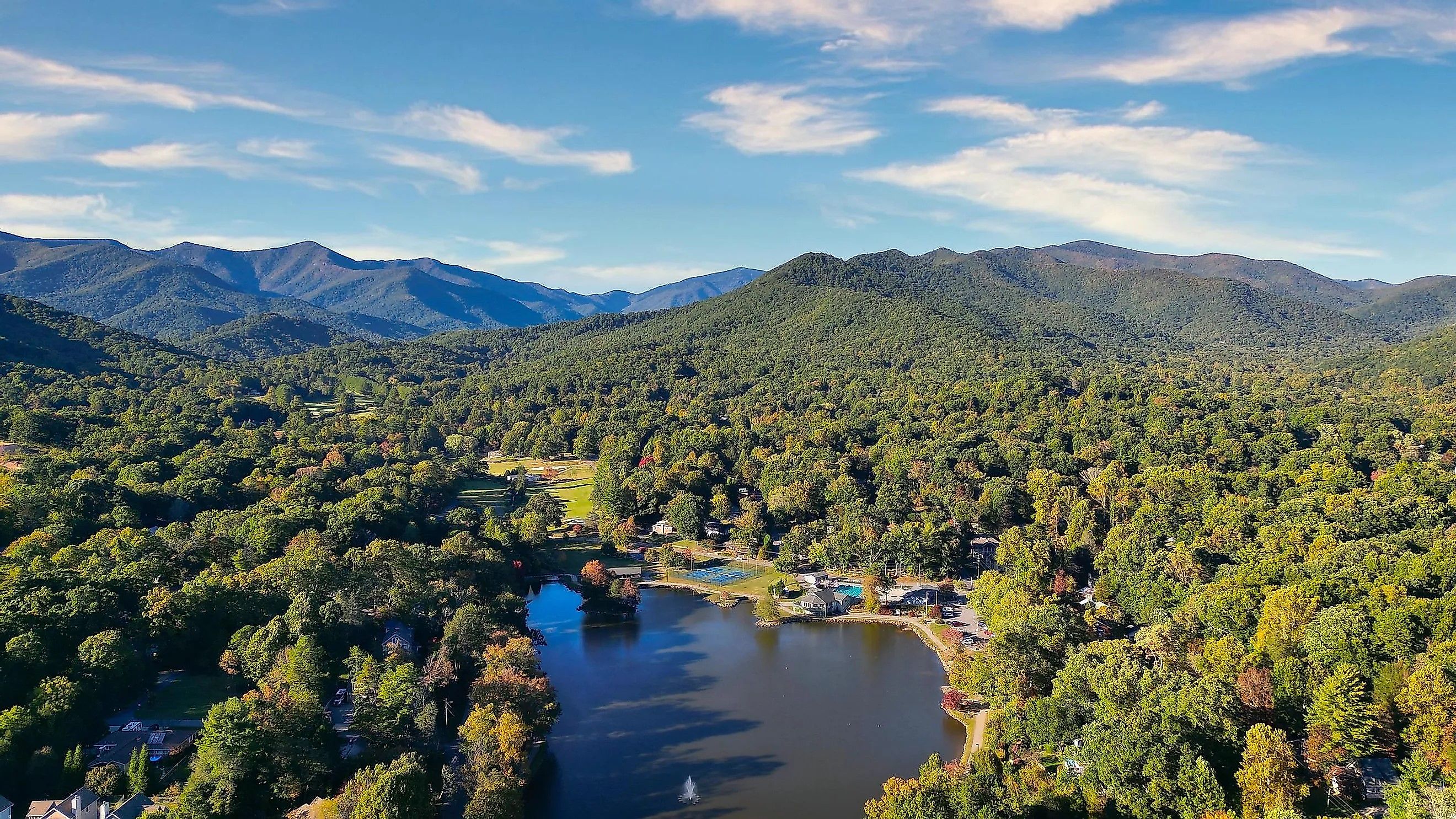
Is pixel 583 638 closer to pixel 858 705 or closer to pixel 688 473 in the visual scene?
pixel 858 705

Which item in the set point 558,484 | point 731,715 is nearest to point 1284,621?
point 731,715

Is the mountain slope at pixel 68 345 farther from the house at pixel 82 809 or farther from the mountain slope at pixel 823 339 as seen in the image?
the house at pixel 82 809

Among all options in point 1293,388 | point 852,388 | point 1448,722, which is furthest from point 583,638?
point 1293,388

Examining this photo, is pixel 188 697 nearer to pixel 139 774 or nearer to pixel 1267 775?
pixel 139 774

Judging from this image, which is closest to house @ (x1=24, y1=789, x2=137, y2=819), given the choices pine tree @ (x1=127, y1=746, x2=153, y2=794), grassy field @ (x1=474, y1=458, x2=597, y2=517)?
pine tree @ (x1=127, y1=746, x2=153, y2=794)

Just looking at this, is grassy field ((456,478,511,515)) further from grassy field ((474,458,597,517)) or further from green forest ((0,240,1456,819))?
green forest ((0,240,1456,819))

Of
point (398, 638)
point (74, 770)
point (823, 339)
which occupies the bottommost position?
point (74, 770)

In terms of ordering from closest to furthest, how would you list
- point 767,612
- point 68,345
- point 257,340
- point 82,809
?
point 82,809, point 767,612, point 68,345, point 257,340
